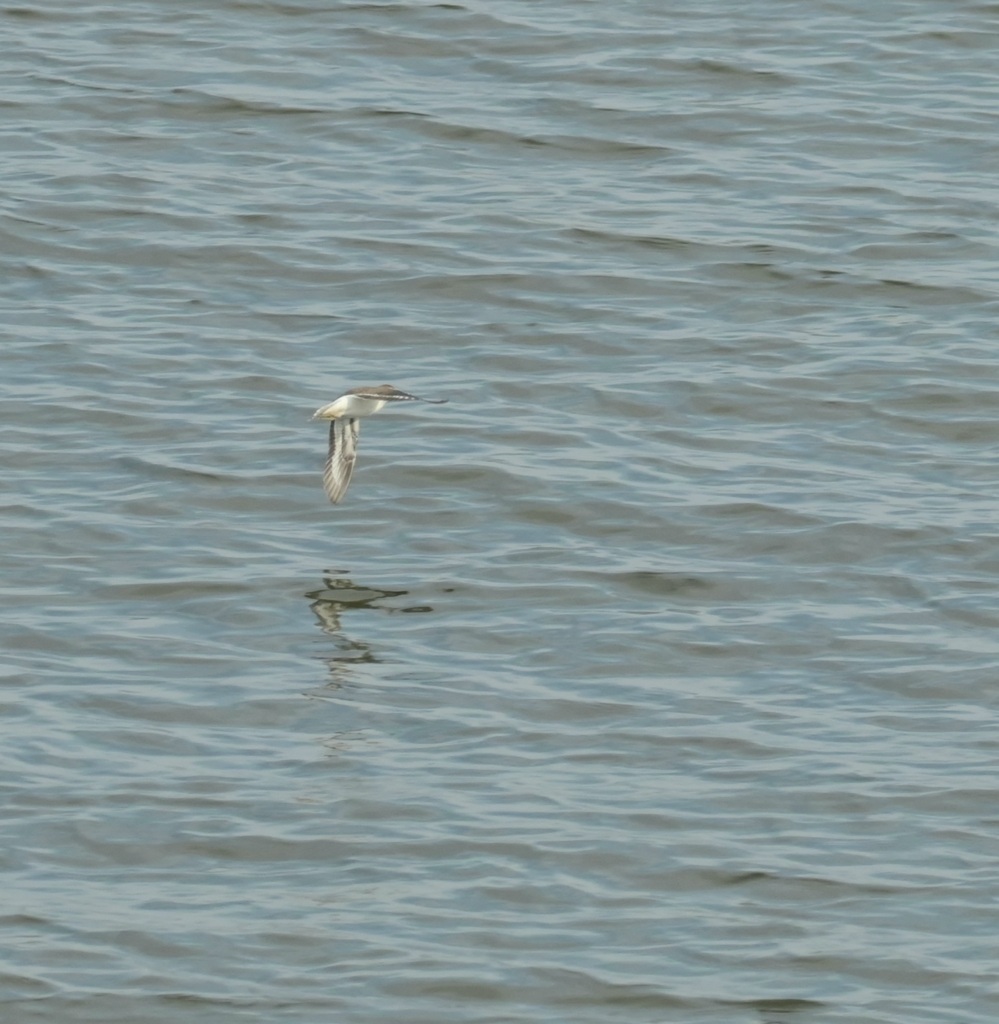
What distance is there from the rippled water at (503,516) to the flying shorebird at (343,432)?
25 cm

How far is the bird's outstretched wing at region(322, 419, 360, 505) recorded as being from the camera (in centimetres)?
1131

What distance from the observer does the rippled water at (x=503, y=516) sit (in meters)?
8.05

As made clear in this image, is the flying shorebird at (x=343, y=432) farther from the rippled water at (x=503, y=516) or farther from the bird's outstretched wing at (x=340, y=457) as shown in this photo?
the rippled water at (x=503, y=516)

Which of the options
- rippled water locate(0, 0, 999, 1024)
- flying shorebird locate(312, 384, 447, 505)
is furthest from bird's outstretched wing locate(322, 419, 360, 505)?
rippled water locate(0, 0, 999, 1024)

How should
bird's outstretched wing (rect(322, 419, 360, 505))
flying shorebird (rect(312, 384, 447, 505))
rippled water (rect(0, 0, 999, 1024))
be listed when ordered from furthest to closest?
bird's outstretched wing (rect(322, 419, 360, 505)), flying shorebird (rect(312, 384, 447, 505)), rippled water (rect(0, 0, 999, 1024))

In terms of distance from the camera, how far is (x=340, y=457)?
37.3 ft

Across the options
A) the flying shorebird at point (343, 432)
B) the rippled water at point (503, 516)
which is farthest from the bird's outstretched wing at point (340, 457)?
the rippled water at point (503, 516)

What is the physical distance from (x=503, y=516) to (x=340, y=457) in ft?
2.60

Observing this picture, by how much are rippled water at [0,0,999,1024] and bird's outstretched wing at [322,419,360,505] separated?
0.77 ft

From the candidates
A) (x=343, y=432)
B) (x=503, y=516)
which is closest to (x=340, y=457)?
(x=343, y=432)

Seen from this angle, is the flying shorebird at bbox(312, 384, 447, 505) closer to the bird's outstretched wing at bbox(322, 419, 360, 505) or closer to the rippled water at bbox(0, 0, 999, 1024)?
the bird's outstretched wing at bbox(322, 419, 360, 505)

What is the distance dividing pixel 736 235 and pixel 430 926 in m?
7.59

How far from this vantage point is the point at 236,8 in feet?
60.2

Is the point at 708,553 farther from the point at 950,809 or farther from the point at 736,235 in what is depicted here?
the point at 736,235
